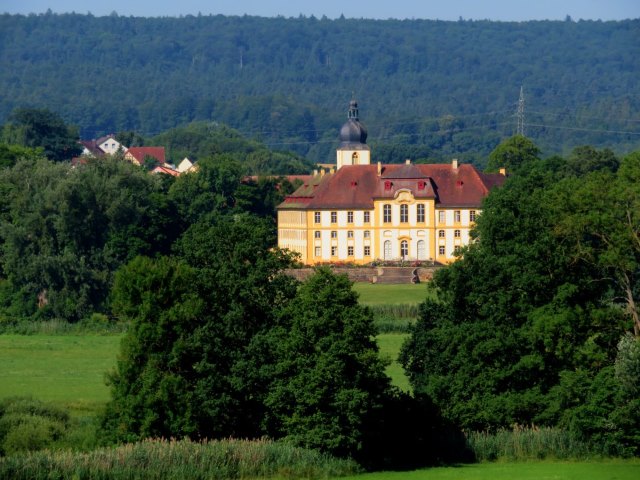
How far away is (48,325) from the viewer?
61438 millimetres

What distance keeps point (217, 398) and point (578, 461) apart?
7368mm

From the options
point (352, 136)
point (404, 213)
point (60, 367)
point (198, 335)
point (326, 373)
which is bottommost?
point (60, 367)

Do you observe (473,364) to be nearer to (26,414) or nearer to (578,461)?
(578,461)

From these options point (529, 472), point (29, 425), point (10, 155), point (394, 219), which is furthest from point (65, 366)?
point (10, 155)

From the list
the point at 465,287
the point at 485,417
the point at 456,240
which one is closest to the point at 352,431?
the point at 485,417

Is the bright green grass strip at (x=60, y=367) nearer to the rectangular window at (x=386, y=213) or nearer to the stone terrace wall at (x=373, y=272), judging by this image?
the stone terrace wall at (x=373, y=272)

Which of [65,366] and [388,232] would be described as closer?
[65,366]

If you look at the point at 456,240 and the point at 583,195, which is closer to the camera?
the point at 583,195

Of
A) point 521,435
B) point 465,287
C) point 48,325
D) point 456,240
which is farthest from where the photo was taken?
point 456,240

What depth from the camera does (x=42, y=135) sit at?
15312 centimetres

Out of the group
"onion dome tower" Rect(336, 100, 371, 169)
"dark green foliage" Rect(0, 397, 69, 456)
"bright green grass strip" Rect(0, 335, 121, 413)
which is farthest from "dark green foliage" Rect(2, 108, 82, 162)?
"dark green foliage" Rect(0, 397, 69, 456)

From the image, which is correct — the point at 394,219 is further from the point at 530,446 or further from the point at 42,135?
the point at 42,135

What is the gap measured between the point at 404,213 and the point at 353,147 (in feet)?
79.7

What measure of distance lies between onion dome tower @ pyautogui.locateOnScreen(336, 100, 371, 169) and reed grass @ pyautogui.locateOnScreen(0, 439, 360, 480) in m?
78.2
